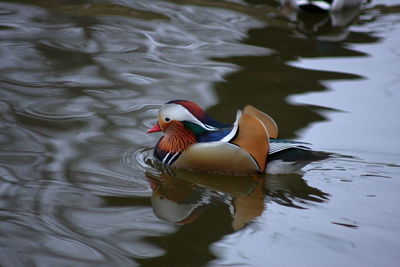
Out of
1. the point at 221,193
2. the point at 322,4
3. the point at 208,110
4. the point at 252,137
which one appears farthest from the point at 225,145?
the point at 322,4

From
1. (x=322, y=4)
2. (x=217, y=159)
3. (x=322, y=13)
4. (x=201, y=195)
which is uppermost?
(x=322, y=4)

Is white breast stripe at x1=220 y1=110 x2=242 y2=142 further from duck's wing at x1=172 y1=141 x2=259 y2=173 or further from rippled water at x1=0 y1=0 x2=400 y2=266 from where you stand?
rippled water at x1=0 y1=0 x2=400 y2=266

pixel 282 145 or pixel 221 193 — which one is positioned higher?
pixel 282 145

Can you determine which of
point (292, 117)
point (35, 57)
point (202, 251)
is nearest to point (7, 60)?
point (35, 57)

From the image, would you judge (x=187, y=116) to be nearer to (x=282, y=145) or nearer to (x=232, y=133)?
(x=232, y=133)

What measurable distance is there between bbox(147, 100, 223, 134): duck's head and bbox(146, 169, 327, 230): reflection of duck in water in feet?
1.24

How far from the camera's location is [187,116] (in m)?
5.73

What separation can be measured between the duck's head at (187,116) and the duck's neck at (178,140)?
0.12 ft

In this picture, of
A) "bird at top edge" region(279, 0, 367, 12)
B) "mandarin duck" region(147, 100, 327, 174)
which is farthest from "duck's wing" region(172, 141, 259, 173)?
"bird at top edge" region(279, 0, 367, 12)

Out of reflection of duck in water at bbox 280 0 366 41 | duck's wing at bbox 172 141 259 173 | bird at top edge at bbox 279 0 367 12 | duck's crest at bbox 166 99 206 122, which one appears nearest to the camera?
duck's wing at bbox 172 141 259 173

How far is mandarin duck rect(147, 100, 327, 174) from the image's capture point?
5.48 m

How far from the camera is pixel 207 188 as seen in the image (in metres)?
5.41

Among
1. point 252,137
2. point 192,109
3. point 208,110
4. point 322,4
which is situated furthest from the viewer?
point 322,4

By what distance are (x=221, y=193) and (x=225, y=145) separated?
0.40m
